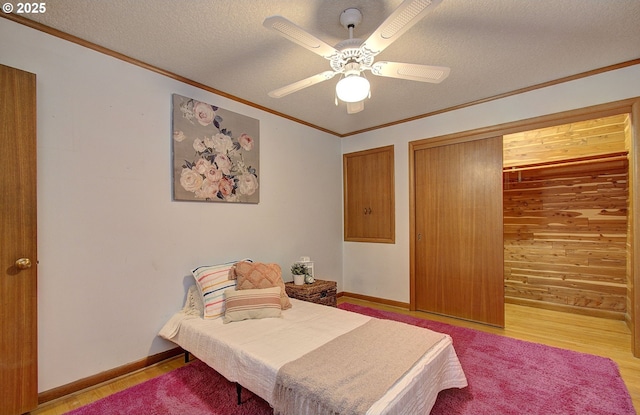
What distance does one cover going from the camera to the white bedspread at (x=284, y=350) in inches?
57.9

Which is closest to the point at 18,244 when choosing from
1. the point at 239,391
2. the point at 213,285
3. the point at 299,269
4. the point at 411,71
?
the point at 213,285

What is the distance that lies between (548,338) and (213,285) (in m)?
3.26

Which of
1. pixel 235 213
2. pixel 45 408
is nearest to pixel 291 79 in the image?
pixel 235 213

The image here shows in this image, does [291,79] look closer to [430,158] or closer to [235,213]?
[235,213]

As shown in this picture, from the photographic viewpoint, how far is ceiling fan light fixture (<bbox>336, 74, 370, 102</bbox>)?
5.85ft

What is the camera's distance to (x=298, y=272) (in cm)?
334

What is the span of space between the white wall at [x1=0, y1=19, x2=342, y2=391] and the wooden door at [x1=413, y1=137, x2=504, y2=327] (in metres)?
Answer: 2.35

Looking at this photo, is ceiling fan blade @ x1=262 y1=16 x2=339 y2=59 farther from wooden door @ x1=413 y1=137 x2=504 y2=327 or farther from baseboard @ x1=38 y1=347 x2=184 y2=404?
baseboard @ x1=38 y1=347 x2=184 y2=404

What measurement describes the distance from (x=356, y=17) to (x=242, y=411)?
2536 mm

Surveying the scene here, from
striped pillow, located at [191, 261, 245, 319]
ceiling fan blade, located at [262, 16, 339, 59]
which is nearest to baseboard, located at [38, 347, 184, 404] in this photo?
striped pillow, located at [191, 261, 245, 319]

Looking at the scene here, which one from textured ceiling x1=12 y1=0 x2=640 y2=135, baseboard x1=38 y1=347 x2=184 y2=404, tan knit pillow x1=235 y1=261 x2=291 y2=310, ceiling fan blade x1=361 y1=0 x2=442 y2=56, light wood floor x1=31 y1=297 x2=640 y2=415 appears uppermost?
textured ceiling x1=12 y1=0 x2=640 y2=135

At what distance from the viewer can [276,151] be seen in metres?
3.47

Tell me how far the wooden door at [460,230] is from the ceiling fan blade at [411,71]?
1.76 metres

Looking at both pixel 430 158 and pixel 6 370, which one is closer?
pixel 6 370
